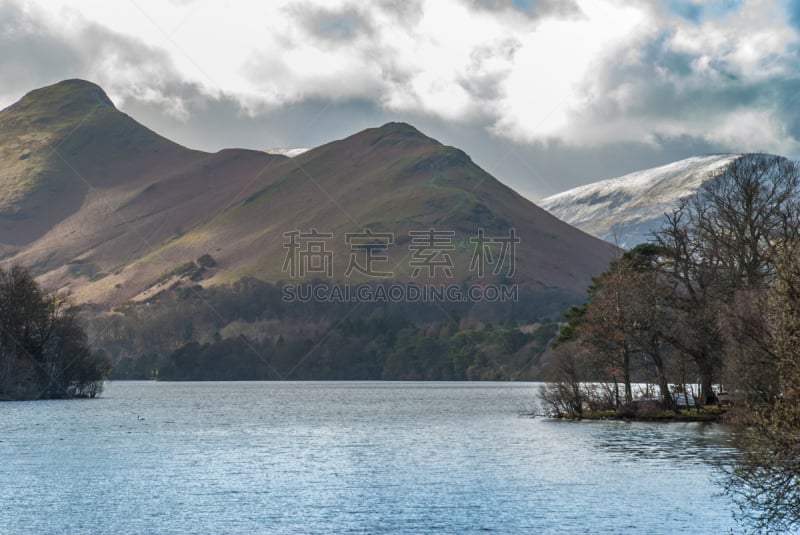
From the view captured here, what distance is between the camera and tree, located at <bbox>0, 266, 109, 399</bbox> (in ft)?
436

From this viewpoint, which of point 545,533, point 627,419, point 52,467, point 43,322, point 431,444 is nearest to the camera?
point 545,533

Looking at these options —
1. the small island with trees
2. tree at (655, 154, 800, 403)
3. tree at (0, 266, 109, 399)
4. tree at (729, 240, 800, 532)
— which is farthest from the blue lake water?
tree at (0, 266, 109, 399)

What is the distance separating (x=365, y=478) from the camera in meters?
53.4

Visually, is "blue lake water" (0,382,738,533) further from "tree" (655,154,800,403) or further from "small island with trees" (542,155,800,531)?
"tree" (655,154,800,403)

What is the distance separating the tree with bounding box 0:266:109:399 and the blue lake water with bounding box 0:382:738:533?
1589 inches

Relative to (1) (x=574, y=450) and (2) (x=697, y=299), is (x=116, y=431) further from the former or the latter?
(2) (x=697, y=299)

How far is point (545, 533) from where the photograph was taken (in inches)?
1435

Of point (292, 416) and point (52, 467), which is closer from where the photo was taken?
point (52, 467)

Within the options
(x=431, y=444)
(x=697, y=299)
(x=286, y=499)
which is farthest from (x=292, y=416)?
(x=286, y=499)

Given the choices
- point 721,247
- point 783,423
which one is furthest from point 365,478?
point 721,247

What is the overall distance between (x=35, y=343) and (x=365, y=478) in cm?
9932

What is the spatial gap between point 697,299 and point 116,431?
191ft

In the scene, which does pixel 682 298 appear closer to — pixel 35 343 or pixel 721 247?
pixel 721 247

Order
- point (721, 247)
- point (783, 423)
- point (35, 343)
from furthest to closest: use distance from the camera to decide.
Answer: point (35, 343)
point (721, 247)
point (783, 423)
